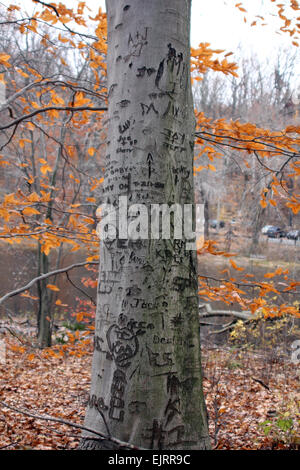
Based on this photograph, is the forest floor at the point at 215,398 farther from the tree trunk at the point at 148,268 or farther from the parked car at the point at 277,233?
the parked car at the point at 277,233

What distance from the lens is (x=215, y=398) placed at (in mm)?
2443

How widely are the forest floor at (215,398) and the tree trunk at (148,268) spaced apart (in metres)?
0.51

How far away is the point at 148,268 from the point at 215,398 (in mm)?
1486

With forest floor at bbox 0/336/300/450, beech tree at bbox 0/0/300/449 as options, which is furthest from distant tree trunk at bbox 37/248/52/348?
beech tree at bbox 0/0/300/449

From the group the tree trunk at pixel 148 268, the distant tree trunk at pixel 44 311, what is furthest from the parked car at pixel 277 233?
the tree trunk at pixel 148 268

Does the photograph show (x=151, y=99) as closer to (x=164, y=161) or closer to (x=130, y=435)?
(x=164, y=161)

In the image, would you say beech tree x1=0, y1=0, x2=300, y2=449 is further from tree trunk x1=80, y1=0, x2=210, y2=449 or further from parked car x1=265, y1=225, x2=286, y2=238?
parked car x1=265, y1=225, x2=286, y2=238

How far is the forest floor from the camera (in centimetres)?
316

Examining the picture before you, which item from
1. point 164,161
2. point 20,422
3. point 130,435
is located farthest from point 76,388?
point 164,161

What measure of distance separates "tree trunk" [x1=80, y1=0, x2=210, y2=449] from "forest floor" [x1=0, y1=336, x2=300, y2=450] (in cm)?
51

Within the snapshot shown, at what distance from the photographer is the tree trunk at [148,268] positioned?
55.1 inches

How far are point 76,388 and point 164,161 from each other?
4.80 metres

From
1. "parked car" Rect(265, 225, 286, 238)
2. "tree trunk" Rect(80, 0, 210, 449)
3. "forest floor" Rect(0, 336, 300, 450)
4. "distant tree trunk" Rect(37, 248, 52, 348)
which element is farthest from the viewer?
"parked car" Rect(265, 225, 286, 238)

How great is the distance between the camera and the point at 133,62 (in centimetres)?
153
